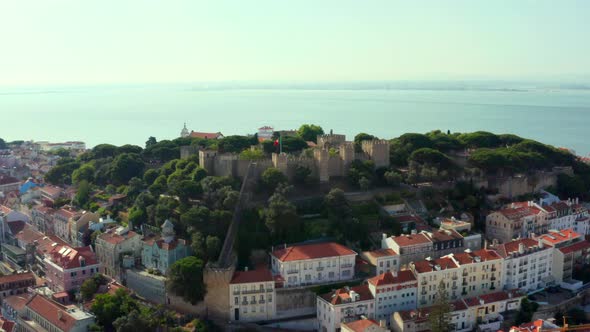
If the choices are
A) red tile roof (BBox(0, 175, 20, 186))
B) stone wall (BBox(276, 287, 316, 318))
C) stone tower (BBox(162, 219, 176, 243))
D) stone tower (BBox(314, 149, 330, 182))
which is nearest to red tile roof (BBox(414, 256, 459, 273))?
stone wall (BBox(276, 287, 316, 318))

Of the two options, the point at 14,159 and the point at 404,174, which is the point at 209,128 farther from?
the point at 404,174

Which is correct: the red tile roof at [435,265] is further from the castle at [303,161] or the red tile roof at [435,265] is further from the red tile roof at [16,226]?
the red tile roof at [16,226]

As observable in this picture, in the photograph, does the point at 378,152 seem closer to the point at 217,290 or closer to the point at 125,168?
the point at 217,290

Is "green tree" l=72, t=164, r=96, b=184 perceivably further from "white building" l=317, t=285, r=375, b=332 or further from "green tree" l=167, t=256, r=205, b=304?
"white building" l=317, t=285, r=375, b=332

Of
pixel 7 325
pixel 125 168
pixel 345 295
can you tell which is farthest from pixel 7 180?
pixel 345 295

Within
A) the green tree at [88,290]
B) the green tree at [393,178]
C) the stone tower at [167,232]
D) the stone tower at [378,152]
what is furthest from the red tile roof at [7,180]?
the green tree at [393,178]

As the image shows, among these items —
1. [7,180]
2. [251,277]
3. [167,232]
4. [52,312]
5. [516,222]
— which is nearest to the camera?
[52,312]

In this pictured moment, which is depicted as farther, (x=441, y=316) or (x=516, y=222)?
(x=516, y=222)
